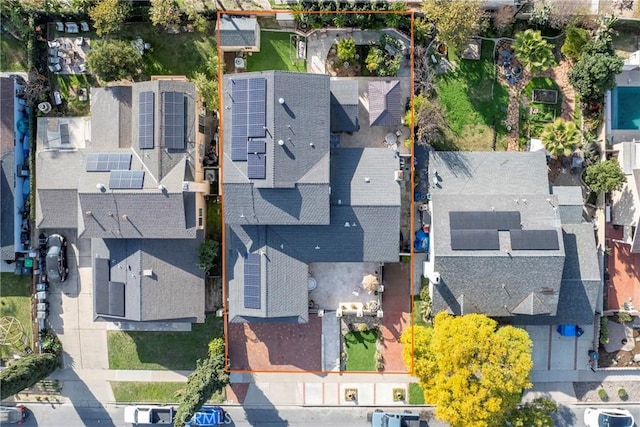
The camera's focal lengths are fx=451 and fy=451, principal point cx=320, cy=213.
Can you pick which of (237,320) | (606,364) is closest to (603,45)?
(606,364)

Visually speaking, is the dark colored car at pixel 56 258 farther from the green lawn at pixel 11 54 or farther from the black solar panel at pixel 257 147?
the black solar panel at pixel 257 147

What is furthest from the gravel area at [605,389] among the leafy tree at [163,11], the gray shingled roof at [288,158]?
the leafy tree at [163,11]

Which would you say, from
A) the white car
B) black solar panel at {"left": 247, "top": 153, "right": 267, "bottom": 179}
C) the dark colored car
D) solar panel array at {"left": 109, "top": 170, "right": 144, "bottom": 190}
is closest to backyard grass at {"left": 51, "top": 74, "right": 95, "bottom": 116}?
solar panel array at {"left": 109, "top": 170, "right": 144, "bottom": 190}

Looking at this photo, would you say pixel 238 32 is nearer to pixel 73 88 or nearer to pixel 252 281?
pixel 73 88

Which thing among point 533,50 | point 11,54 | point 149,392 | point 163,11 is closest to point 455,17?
point 533,50

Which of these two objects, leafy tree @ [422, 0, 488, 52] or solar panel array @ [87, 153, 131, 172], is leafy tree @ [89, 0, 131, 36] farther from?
leafy tree @ [422, 0, 488, 52]
